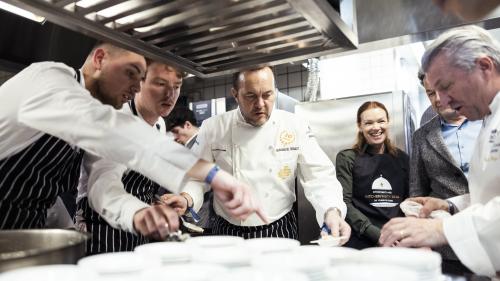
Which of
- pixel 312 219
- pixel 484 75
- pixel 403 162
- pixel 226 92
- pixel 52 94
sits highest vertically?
pixel 226 92

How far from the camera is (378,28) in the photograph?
4.30 ft

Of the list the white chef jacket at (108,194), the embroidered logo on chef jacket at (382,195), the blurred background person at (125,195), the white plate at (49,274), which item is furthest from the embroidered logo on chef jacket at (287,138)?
the white plate at (49,274)

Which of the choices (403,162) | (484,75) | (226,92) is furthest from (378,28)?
(226,92)

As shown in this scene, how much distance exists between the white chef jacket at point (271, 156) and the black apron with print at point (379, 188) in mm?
525

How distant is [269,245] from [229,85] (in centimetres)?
411

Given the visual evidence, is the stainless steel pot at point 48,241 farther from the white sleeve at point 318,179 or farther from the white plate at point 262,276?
the white sleeve at point 318,179

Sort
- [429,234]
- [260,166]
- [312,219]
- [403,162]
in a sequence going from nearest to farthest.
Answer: [429,234] < [260,166] < [403,162] < [312,219]

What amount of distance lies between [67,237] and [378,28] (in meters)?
1.13

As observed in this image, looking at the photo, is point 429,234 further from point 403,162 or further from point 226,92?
point 226,92

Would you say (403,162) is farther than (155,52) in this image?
Yes

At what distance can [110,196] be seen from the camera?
133 cm

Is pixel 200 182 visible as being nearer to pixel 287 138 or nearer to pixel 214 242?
pixel 287 138

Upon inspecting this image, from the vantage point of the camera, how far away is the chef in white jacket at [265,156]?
1.91m

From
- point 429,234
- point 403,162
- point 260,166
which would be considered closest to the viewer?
point 429,234
